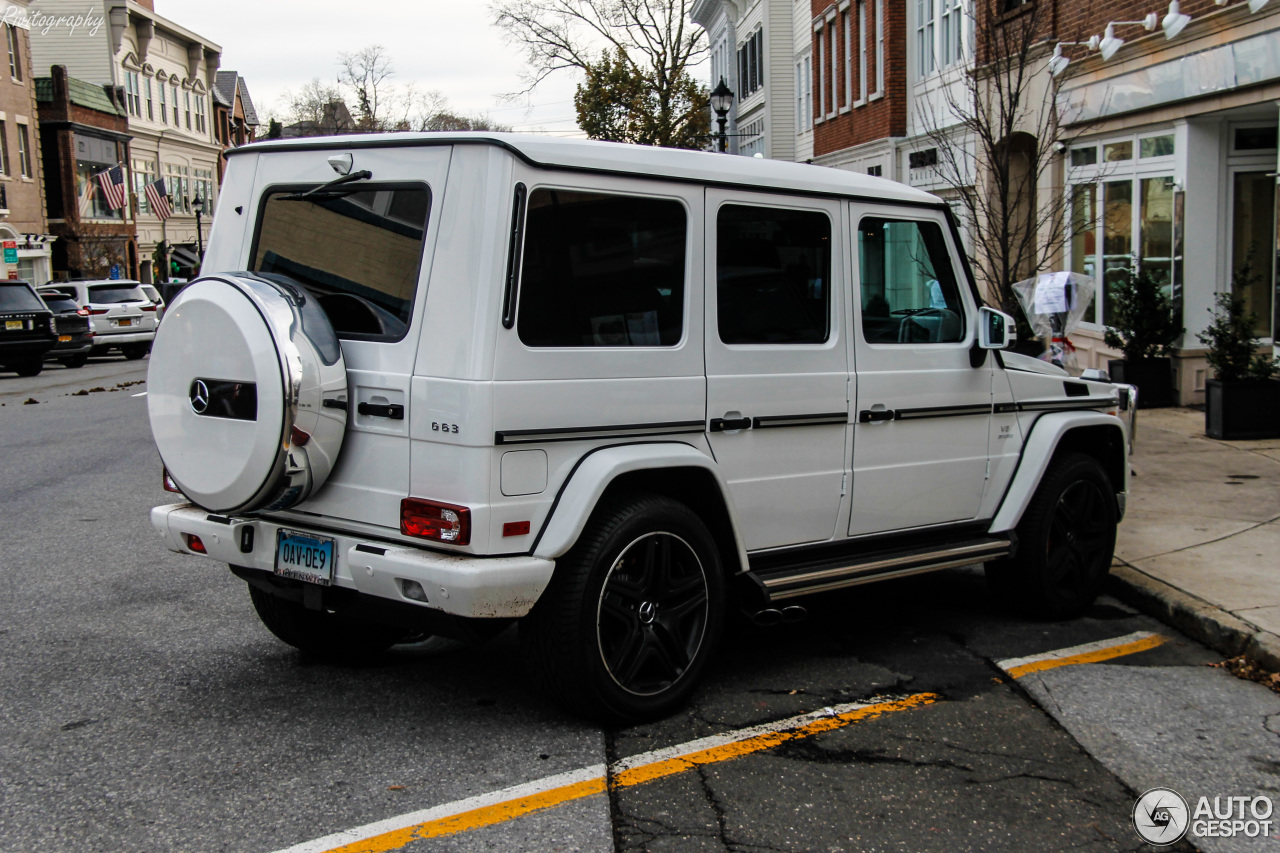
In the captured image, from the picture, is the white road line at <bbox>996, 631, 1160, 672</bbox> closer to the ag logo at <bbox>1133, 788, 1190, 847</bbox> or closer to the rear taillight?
the ag logo at <bbox>1133, 788, 1190, 847</bbox>

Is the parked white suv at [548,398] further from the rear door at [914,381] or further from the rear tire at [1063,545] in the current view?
the rear tire at [1063,545]

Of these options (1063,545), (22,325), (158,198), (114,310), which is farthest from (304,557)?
(158,198)

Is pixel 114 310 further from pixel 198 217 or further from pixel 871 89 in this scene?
pixel 198 217

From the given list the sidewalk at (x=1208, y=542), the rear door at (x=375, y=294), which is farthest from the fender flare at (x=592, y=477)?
the sidewalk at (x=1208, y=542)

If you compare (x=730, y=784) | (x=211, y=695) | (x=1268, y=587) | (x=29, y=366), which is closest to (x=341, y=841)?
(x=730, y=784)

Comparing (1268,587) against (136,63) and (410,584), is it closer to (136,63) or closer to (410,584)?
(410,584)

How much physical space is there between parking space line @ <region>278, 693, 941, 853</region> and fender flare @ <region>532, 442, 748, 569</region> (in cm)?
A: 76

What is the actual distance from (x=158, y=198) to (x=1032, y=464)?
180 feet

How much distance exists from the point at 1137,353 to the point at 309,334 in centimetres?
1143

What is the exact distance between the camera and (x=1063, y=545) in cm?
616

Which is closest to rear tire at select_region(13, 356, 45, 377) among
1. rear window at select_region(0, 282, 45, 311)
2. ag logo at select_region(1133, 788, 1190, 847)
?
rear window at select_region(0, 282, 45, 311)

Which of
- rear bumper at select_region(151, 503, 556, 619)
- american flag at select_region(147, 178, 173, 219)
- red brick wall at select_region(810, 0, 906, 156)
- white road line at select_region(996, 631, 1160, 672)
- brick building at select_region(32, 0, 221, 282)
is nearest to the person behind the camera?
rear bumper at select_region(151, 503, 556, 619)

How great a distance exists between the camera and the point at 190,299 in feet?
14.5

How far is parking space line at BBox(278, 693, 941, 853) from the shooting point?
3645mm
